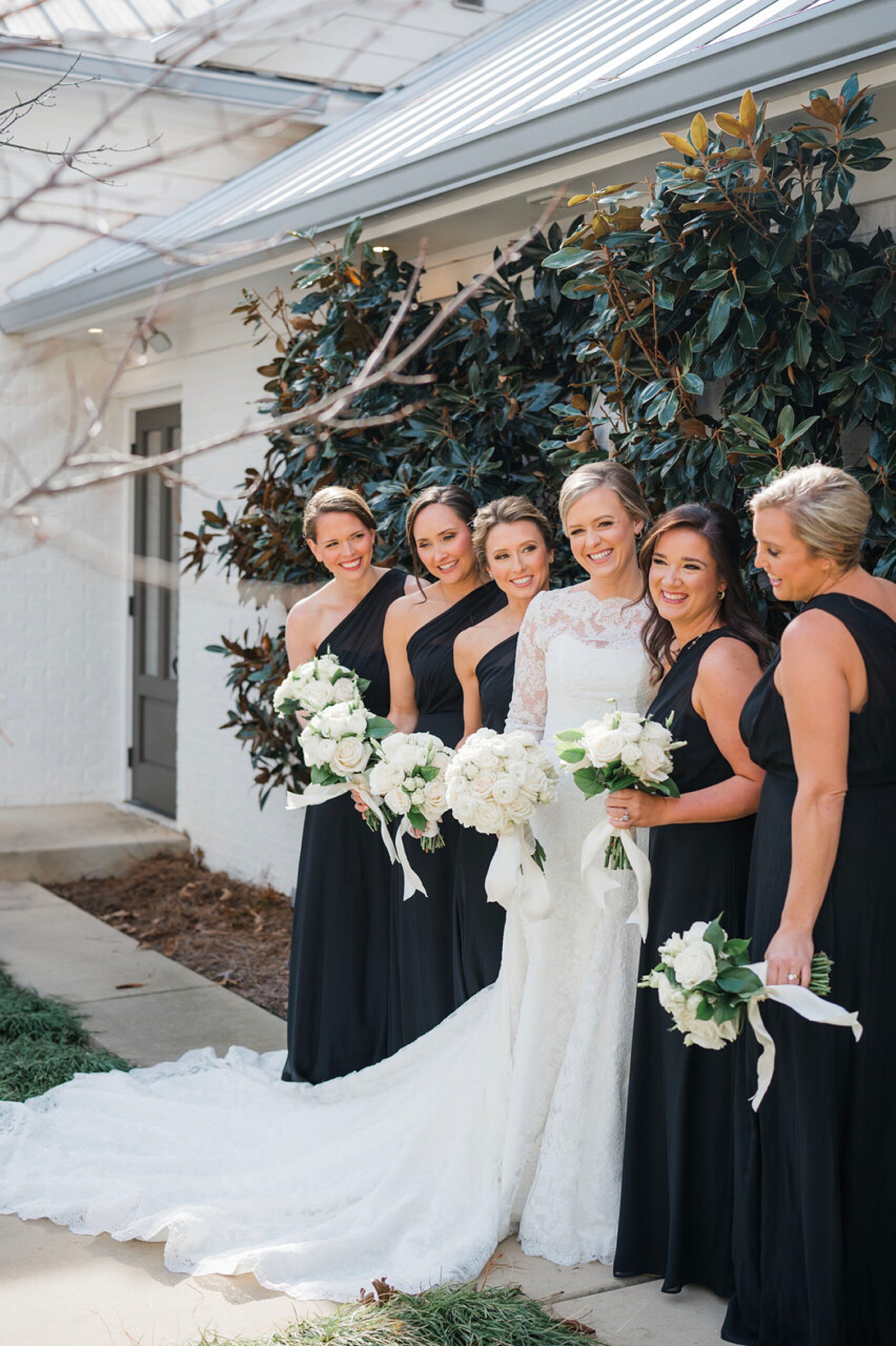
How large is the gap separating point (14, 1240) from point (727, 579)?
2.61 metres

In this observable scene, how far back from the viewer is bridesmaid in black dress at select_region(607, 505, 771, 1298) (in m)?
3.40

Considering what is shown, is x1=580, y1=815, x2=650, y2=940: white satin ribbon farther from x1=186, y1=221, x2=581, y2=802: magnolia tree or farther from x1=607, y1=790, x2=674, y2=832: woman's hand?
x1=186, y1=221, x2=581, y2=802: magnolia tree

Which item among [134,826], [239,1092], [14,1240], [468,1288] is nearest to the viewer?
[468,1288]

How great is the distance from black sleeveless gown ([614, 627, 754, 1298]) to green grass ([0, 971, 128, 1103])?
2.41 metres

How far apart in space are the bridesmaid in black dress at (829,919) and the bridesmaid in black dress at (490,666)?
1303 mm

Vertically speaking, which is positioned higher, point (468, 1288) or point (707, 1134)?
point (707, 1134)

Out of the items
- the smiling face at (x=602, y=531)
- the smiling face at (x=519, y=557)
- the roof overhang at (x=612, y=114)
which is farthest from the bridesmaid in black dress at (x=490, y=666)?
the roof overhang at (x=612, y=114)

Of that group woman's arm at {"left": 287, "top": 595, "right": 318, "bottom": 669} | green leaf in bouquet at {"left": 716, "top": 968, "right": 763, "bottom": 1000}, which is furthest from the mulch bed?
green leaf in bouquet at {"left": 716, "top": 968, "right": 763, "bottom": 1000}

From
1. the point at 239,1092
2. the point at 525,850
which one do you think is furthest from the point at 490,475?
the point at 239,1092

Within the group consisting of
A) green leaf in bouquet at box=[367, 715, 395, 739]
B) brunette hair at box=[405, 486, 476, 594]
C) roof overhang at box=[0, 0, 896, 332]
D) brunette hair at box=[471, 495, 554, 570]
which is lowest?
green leaf in bouquet at box=[367, 715, 395, 739]

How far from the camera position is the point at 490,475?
5578 millimetres

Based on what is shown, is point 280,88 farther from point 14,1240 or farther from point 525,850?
point 14,1240

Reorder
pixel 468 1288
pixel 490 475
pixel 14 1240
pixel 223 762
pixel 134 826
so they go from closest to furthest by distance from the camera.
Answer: pixel 468 1288, pixel 14 1240, pixel 490 475, pixel 223 762, pixel 134 826

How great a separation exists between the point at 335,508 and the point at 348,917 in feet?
4.95
